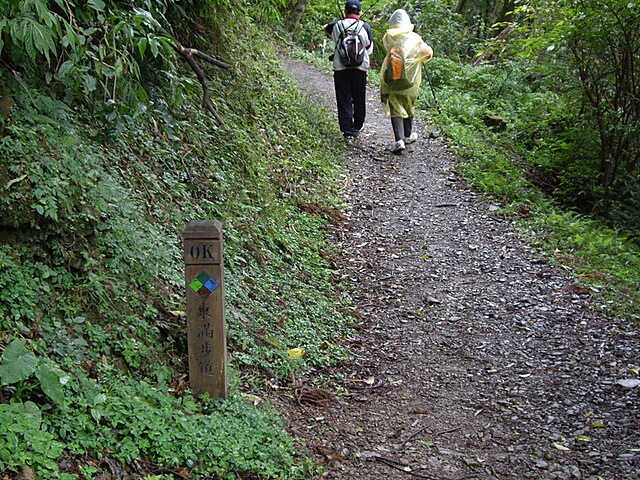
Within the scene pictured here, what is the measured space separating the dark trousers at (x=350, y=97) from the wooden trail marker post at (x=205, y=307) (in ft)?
23.1

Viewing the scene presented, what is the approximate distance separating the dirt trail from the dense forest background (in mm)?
362

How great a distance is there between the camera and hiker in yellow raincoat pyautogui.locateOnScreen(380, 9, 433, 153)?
9734 millimetres

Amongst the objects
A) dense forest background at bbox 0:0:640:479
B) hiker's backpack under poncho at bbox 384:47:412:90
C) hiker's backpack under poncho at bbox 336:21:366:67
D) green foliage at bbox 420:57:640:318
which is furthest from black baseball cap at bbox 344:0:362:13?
green foliage at bbox 420:57:640:318

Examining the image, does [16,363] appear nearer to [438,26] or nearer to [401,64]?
[401,64]

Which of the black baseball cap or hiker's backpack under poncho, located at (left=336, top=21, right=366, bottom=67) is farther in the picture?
the black baseball cap

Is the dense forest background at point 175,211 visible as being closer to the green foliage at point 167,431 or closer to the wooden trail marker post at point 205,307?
the green foliage at point 167,431

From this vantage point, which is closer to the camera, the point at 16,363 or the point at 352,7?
the point at 16,363

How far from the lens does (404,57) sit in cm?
970

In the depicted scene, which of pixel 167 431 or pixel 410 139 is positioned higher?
pixel 410 139

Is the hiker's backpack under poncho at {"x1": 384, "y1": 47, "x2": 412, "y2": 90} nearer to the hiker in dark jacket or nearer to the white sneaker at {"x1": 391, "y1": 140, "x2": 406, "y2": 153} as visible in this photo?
the hiker in dark jacket

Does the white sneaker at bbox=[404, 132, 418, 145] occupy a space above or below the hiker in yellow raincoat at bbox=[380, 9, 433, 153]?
below

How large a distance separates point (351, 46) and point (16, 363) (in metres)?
7.95

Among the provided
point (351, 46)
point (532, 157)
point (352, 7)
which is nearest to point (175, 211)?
point (351, 46)

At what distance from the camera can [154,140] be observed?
5613 mm
